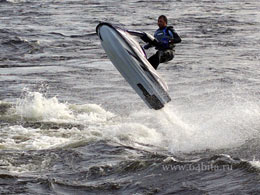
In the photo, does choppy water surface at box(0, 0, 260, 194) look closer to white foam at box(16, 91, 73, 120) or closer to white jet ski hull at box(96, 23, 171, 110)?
white foam at box(16, 91, 73, 120)

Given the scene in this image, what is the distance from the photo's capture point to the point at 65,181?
10.1 meters

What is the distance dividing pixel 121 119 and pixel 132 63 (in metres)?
3.15

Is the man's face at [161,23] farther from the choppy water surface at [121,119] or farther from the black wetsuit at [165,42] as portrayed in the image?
the choppy water surface at [121,119]

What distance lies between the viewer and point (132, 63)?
1244 cm

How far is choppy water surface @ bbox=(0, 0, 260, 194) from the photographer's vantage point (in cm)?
1014

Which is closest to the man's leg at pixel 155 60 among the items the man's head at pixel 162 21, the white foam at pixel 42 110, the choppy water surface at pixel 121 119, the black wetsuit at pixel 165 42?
the black wetsuit at pixel 165 42

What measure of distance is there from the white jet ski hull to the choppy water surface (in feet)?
3.57

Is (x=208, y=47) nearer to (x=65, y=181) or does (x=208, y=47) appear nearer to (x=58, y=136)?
(x=58, y=136)

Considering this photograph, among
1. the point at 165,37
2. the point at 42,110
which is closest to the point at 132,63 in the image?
the point at 165,37

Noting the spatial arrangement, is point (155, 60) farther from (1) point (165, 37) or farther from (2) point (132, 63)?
(2) point (132, 63)

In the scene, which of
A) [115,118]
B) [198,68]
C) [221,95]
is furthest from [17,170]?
[198,68]

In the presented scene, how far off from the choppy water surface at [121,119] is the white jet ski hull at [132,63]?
1087 mm

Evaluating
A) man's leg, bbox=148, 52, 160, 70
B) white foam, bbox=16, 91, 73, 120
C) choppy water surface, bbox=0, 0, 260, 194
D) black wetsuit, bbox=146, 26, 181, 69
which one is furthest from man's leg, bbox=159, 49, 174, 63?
white foam, bbox=16, 91, 73, 120

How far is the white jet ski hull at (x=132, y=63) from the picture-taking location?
485 inches
